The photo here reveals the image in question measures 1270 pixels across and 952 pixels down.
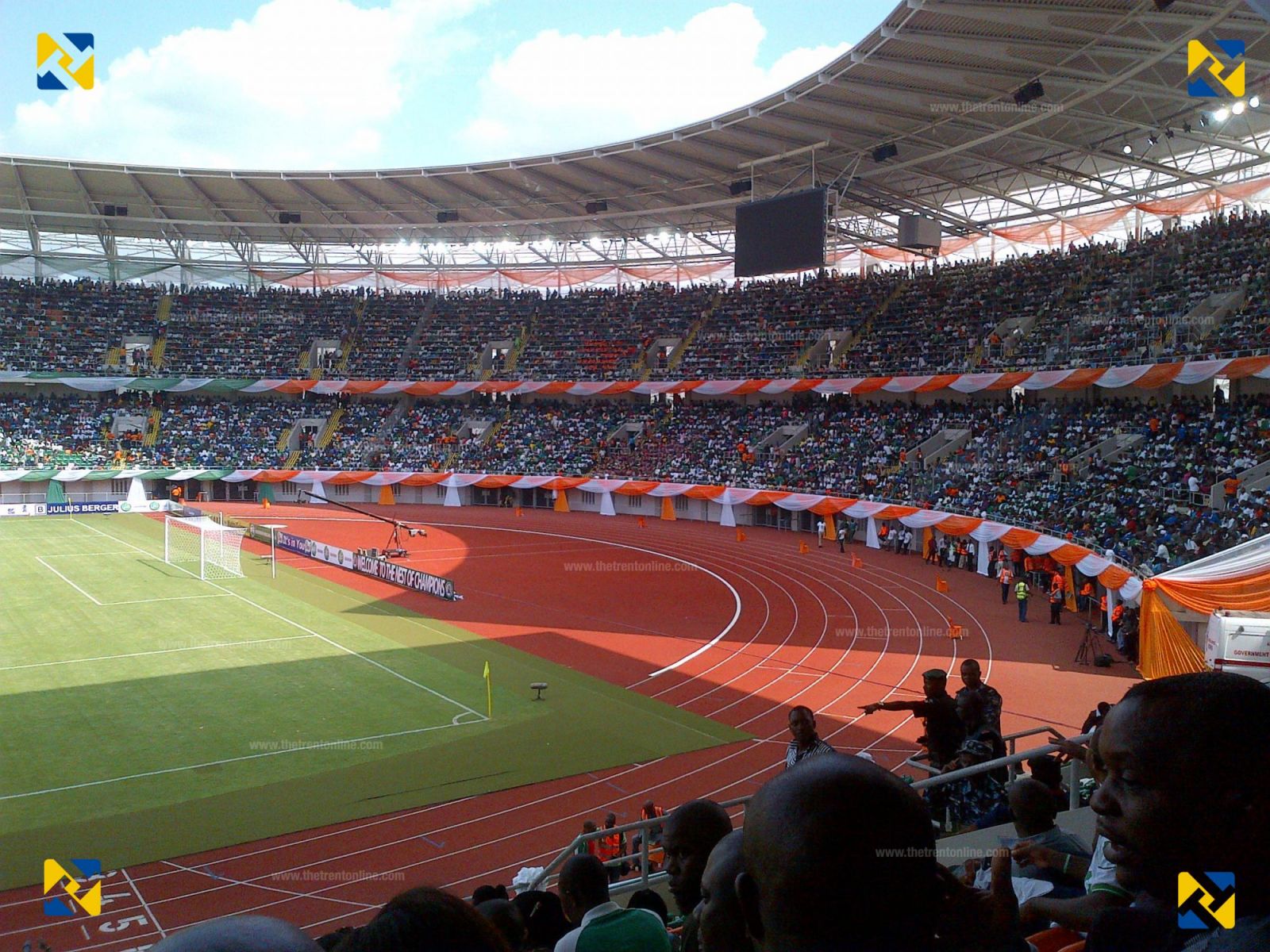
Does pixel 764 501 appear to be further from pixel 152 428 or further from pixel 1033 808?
pixel 1033 808

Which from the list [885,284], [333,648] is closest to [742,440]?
[885,284]

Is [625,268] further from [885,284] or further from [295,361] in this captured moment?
[295,361]

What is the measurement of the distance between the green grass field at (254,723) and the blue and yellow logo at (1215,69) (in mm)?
24278

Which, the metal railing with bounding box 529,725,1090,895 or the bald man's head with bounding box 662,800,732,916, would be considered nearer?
the bald man's head with bounding box 662,800,732,916

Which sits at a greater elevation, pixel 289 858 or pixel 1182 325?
pixel 1182 325

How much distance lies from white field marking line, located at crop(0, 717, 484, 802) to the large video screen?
2816cm

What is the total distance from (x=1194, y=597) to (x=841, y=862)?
19.8 meters

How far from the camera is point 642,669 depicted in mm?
23125

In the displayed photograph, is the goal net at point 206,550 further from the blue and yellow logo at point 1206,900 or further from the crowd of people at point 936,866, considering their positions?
the blue and yellow logo at point 1206,900

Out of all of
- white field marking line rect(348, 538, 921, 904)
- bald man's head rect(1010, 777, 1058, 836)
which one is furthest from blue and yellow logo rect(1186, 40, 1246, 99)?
bald man's head rect(1010, 777, 1058, 836)

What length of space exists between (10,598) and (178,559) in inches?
338

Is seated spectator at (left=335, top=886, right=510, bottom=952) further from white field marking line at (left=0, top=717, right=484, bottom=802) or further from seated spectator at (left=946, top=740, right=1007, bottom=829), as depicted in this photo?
white field marking line at (left=0, top=717, right=484, bottom=802)

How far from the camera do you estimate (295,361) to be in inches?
2518

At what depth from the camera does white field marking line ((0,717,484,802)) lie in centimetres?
1518
